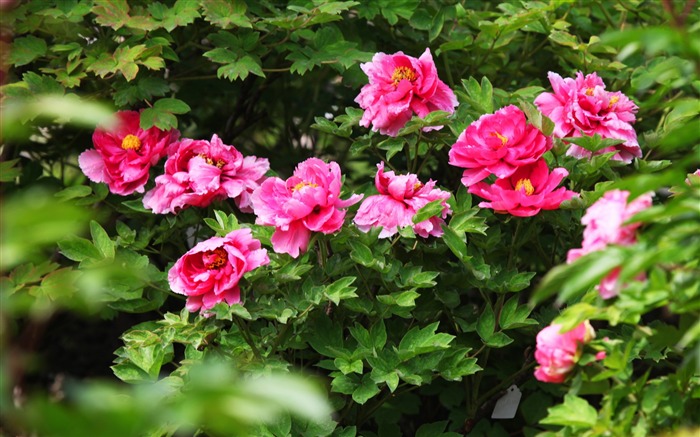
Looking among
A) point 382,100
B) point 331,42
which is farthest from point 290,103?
point 382,100

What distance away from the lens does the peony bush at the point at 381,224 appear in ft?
4.47

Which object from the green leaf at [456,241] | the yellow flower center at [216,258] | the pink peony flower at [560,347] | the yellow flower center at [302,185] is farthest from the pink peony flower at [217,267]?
the pink peony flower at [560,347]

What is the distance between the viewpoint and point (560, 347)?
1336 millimetres

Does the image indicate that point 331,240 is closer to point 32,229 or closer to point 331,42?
point 331,42

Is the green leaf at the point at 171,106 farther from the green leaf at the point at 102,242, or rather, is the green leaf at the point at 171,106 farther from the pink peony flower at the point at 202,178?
the green leaf at the point at 102,242

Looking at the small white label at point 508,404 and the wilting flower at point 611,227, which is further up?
the wilting flower at point 611,227

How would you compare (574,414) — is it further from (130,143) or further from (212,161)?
(130,143)

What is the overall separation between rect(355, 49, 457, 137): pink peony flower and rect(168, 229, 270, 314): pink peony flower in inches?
15.8

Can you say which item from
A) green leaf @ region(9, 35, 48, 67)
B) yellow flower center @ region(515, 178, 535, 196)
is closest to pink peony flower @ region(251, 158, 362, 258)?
yellow flower center @ region(515, 178, 535, 196)

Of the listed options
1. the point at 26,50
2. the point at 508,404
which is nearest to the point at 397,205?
the point at 508,404

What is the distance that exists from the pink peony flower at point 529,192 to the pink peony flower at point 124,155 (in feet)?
2.41

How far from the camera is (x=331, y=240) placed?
185 centimetres

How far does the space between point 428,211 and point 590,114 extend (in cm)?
45

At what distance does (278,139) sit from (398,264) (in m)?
1.38
